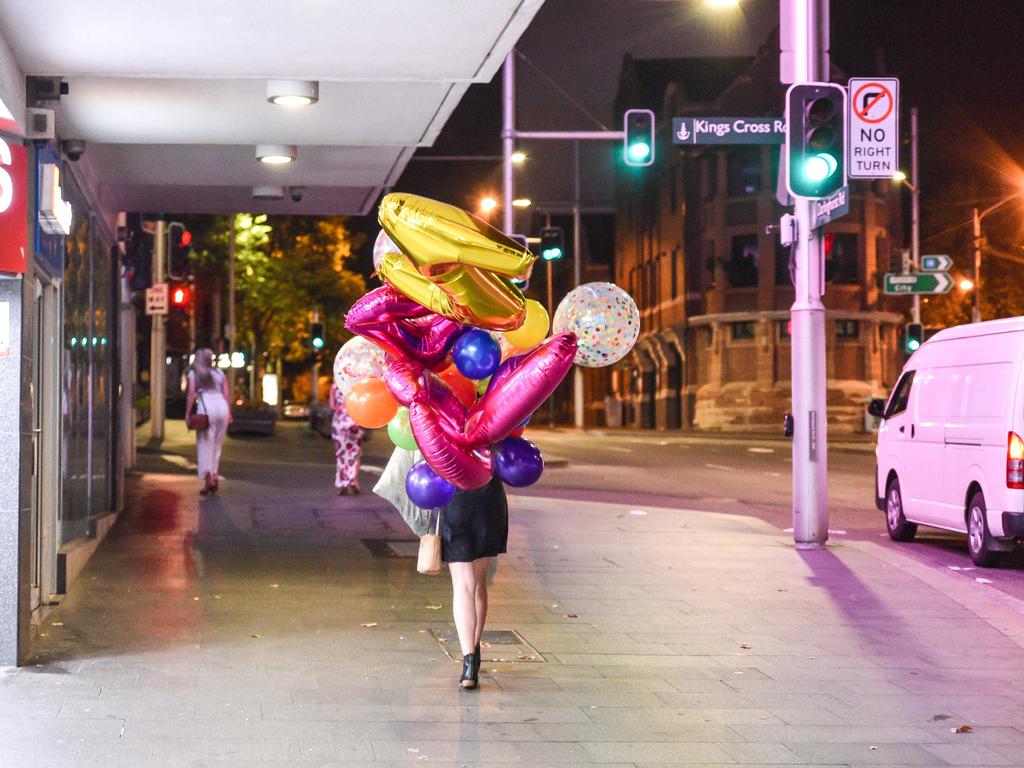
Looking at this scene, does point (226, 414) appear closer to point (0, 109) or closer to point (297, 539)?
point (297, 539)

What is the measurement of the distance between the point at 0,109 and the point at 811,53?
833 centimetres

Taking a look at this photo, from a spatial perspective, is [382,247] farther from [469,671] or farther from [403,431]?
[469,671]

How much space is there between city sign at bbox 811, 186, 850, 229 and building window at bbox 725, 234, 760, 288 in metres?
43.8

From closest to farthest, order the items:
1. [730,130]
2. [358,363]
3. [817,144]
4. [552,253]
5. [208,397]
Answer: [358,363], [817,144], [730,130], [208,397], [552,253]

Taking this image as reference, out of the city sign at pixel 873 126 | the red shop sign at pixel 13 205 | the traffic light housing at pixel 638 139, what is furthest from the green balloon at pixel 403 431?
the traffic light housing at pixel 638 139

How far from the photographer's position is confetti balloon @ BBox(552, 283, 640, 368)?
25.9 ft

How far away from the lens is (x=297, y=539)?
48.5ft

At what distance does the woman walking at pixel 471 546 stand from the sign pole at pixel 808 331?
21.9 ft

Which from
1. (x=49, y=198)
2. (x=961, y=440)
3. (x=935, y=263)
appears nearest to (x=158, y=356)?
(x=935, y=263)

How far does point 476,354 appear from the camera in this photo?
7.40m

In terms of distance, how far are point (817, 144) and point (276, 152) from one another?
4.52 metres

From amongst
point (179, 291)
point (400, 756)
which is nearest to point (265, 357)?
point (179, 291)

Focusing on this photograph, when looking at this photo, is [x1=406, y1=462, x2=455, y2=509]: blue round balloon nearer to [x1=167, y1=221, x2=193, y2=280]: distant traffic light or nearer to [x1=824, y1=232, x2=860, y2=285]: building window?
[x1=167, y1=221, x2=193, y2=280]: distant traffic light

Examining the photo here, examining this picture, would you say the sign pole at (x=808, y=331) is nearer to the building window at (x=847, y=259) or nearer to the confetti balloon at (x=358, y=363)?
the confetti balloon at (x=358, y=363)
